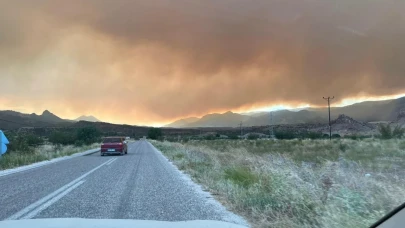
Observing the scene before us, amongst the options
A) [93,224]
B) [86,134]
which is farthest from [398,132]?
[86,134]

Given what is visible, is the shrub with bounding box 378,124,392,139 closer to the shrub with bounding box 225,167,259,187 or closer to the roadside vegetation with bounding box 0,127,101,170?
the shrub with bounding box 225,167,259,187

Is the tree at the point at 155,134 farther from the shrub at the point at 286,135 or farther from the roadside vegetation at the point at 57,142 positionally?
the shrub at the point at 286,135

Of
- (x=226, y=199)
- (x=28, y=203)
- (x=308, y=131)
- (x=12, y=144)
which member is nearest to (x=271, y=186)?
(x=226, y=199)

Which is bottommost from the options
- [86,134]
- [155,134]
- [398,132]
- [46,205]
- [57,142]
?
[46,205]

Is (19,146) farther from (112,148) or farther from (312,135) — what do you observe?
(312,135)

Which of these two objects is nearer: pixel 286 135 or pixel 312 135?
pixel 312 135

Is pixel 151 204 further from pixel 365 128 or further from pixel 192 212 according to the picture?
pixel 365 128

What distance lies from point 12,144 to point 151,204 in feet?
137

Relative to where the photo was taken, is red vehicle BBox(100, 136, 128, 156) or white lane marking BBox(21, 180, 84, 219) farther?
red vehicle BBox(100, 136, 128, 156)

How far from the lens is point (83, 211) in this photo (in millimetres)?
9133

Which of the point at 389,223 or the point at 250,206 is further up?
the point at 389,223

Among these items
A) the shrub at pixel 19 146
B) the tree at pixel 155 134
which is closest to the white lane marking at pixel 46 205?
the shrub at pixel 19 146

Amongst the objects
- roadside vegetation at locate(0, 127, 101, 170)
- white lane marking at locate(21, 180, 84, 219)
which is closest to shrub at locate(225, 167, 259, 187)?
white lane marking at locate(21, 180, 84, 219)

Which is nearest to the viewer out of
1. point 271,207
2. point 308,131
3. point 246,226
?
point 246,226
